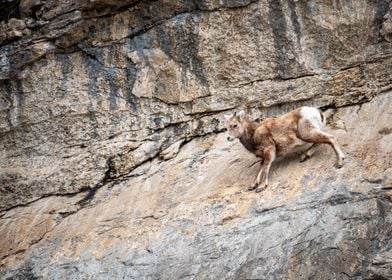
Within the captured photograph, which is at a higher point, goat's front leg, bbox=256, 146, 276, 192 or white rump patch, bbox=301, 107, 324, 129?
white rump patch, bbox=301, 107, 324, 129

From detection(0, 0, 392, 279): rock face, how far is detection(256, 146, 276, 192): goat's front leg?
159 millimetres

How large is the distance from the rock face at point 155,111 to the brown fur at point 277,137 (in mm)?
237

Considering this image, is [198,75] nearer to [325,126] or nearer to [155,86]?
[155,86]

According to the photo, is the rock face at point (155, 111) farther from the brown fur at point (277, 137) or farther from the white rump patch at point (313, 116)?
the white rump patch at point (313, 116)

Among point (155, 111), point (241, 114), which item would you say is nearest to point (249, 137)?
point (241, 114)

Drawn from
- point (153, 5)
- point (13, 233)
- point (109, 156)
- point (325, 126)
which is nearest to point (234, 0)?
point (153, 5)

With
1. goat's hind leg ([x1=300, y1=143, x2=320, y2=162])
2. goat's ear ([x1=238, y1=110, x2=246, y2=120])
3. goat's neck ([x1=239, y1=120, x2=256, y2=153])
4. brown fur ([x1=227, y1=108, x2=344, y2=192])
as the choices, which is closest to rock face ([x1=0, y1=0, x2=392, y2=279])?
goat's hind leg ([x1=300, y1=143, x2=320, y2=162])

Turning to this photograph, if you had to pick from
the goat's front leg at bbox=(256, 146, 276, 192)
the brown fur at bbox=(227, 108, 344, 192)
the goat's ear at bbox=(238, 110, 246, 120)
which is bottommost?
the goat's front leg at bbox=(256, 146, 276, 192)

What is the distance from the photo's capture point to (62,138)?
45.0 ft

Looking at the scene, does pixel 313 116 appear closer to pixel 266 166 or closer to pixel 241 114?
pixel 266 166

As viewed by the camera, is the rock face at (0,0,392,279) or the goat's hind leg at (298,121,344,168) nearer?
the goat's hind leg at (298,121,344,168)

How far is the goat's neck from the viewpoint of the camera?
39.2ft

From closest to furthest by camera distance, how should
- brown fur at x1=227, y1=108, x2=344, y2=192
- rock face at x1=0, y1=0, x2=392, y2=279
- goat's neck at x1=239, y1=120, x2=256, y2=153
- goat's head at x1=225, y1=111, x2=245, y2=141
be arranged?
brown fur at x1=227, y1=108, x2=344, y2=192
rock face at x1=0, y1=0, x2=392, y2=279
goat's neck at x1=239, y1=120, x2=256, y2=153
goat's head at x1=225, y1=111, x2=245, y2=141

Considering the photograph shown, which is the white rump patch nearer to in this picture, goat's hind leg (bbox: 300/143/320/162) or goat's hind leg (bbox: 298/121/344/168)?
goat's hind leg (bbox: 298/121/344/168)
